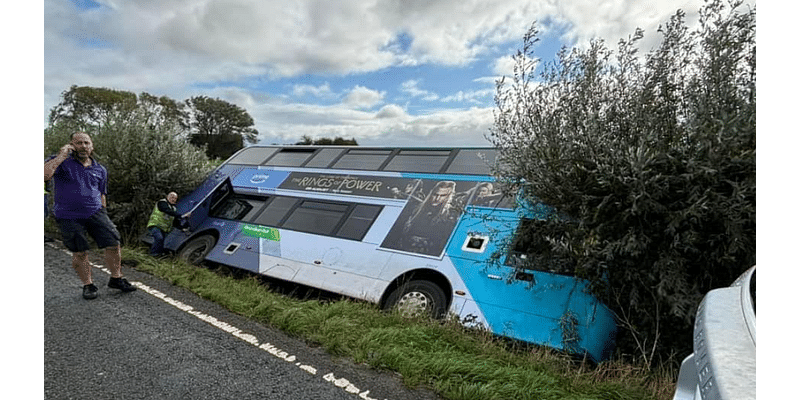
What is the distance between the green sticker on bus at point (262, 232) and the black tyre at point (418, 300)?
2810mm

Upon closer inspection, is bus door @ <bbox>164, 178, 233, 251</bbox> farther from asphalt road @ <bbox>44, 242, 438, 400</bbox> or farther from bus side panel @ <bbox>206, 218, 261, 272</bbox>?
asphalt road @ <bbox>44, 242, 438, 400</bbox>

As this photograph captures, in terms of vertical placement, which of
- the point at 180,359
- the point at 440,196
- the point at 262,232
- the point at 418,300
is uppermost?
the point at 440,196

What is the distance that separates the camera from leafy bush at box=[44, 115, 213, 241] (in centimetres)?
971

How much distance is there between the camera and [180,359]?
3.52 m

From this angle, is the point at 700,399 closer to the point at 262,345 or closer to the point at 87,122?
the point at 262,345

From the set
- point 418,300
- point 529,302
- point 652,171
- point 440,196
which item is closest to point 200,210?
point 440,196

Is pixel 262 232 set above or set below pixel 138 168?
above

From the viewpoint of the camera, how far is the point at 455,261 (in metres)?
5.79

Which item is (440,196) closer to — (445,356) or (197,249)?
(445,356)

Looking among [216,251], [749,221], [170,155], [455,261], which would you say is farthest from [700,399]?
[170,155]

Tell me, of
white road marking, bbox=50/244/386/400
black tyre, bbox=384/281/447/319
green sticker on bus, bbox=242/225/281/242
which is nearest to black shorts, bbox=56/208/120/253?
white road marking, bbox=50/244/386/400

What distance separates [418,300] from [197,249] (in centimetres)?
508

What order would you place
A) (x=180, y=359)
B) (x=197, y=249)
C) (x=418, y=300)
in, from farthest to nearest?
(x=197, y=249)
(x=418, y=300)
(x=180, y=359)

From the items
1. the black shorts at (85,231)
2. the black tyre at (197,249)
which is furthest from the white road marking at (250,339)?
the black tyre at (197,249)
